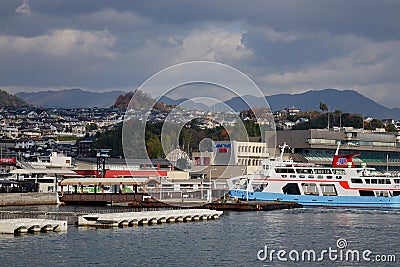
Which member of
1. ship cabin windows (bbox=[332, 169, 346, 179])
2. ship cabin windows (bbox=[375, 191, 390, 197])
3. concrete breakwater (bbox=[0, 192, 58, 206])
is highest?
ship cabin windows (bbox=[332, 169, 346, 179])

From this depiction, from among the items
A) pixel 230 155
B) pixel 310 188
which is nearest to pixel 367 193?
pixel 310 188

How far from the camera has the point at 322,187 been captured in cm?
6269

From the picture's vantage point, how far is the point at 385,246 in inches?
1323

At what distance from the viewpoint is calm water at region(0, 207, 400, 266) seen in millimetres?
28188

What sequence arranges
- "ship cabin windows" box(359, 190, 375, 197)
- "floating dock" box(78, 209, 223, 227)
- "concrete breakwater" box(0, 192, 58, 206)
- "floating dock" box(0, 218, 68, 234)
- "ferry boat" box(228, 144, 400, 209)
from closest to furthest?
"floating dock" box(0, 218, 68, 234)
"floating dock" box(78, 209, 223, 227)
"concrete breakwater" box(0, 192, 58, 206)
"ferry boat" box(228, 144, 400, 209)
"ship cabin windows" box(359, 190, 375, 197)

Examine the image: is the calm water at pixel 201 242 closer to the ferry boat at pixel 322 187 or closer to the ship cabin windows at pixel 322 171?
the ferry boat at pixel 322 187

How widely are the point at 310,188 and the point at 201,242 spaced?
30.3 meters

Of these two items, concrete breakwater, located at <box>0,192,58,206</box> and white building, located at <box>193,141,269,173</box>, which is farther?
white building, located at <box>193,141,269,173</box>

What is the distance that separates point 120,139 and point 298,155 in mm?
33266

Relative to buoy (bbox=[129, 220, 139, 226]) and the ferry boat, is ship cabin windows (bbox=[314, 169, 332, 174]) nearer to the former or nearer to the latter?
the ferry boat

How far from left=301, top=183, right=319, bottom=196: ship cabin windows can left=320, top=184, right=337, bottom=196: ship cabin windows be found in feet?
1.93

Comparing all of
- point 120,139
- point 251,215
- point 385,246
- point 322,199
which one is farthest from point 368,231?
point 120,139

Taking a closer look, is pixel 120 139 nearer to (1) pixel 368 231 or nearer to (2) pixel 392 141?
(2) pixel 392 141

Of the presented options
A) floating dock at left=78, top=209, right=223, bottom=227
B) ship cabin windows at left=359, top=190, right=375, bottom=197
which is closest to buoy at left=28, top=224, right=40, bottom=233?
floating dock at left=78, top=209, right=223, bottom=227
